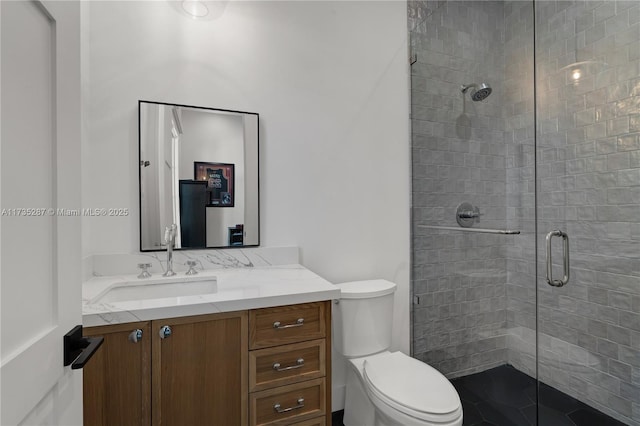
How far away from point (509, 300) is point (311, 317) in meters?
1.41

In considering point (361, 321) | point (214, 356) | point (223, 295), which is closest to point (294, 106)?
point (223, 295)

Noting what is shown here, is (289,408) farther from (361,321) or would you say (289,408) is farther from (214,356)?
(361,321)

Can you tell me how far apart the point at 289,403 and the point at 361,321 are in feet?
1.86

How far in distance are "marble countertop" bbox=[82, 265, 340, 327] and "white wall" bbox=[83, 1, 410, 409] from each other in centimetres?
24

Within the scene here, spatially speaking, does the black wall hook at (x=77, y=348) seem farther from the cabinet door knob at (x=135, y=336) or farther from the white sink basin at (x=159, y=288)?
the white sink basin at (x=159, y=288)

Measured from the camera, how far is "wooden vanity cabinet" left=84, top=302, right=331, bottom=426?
110 cm

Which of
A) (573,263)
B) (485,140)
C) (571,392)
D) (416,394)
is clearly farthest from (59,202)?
(571,392)

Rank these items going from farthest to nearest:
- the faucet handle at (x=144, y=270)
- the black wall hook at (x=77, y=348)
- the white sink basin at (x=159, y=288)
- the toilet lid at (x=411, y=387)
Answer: the faucet handle at (x=144, y=270) < the white sink basin at (x=159, y=288) < the toilet lid at (x=411, y=387) < the black wall hook at (x=77, y=348)

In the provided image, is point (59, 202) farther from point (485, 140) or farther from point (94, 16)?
point (485, 140)

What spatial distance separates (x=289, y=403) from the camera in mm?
1327

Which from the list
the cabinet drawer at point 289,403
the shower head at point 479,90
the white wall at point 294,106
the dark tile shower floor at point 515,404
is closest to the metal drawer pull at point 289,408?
the cabinet drawer at point 289,403

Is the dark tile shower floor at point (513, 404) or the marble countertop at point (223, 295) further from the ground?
the marble countertop at point (223, 295)

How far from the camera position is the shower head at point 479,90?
1938 millimetres

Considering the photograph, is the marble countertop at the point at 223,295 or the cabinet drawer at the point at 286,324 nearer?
the marble countertop at the point at 223,295
